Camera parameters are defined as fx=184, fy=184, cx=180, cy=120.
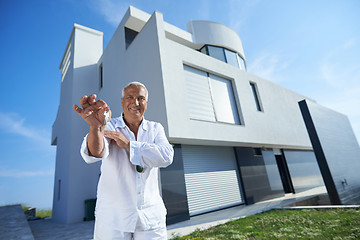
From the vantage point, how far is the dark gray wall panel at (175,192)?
632 cm

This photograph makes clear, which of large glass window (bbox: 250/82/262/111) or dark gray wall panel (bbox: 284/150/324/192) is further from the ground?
large glass window (bbox: 250/82/262/111)

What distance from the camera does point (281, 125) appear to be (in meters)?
11.0

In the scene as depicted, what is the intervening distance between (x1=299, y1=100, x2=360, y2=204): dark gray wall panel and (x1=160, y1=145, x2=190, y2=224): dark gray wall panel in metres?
5.60

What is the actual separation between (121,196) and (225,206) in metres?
8.21

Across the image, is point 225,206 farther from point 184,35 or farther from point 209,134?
point 184,35

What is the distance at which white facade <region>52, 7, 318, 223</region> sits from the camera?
6.79 meters

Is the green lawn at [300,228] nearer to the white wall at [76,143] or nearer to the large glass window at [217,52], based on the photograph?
the white wall at [76,143]

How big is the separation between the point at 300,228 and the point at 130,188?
467cm

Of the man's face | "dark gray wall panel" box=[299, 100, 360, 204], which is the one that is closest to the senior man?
the man's face

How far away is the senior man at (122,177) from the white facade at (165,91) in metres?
4.64

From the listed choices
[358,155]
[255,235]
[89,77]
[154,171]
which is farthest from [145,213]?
[358,155]

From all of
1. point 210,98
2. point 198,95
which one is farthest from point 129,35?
point 210,98

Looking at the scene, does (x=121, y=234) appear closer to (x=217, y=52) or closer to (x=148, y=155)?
(x=148, y=155)

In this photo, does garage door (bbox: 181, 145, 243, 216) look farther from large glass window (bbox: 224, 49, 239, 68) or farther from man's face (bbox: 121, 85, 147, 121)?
man's face (bbox: 121, 85, 147, 121)
